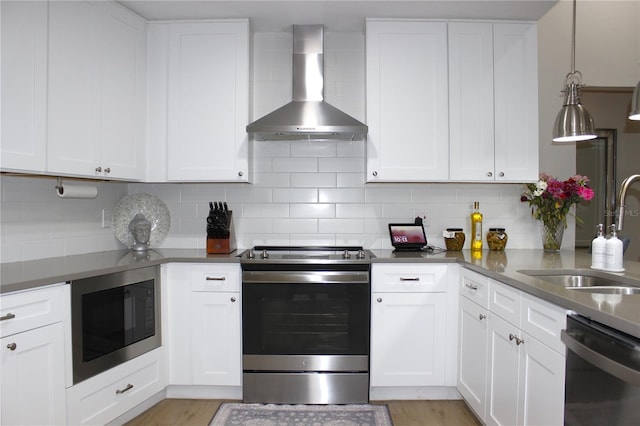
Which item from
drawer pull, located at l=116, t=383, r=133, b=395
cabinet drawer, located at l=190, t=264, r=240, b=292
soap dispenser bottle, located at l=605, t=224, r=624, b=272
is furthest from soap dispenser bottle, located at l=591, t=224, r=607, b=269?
drawer pull, located at l=116, t=383, r=133, b=395

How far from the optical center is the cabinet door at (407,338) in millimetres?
2410

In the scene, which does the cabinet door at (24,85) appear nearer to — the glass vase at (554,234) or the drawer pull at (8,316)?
the drawer pull at (8,316)

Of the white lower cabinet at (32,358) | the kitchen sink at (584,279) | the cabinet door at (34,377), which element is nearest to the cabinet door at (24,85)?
the white lower cabinet at (32,358)

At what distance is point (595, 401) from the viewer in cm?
119

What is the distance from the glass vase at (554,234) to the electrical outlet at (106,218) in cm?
315

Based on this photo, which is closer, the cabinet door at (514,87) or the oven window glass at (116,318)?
the oven window glass at (116,318)

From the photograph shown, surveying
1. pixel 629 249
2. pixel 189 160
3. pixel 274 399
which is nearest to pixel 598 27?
pixel 629 249

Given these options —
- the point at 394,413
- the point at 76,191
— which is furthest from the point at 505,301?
the point at 76,191

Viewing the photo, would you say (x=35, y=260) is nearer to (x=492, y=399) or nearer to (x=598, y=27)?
(x=492, y=399)

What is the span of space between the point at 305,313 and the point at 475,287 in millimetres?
1000

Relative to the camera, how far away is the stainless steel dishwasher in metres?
1.06

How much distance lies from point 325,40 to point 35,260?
95.2 inches

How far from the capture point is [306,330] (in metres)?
2.39

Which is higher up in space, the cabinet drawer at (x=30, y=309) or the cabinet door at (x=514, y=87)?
the cabinet door at (x=514, y=87)
